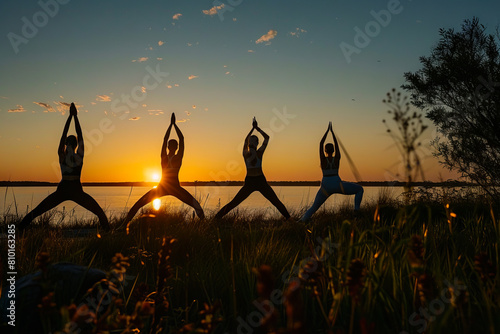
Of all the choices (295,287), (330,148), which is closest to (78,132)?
(330,148)

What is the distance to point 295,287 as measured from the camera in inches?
33.9

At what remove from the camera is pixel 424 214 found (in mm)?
8336

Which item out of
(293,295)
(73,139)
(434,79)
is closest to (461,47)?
(434,79)

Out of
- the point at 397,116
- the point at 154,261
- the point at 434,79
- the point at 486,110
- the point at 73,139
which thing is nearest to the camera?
the point at 397,116

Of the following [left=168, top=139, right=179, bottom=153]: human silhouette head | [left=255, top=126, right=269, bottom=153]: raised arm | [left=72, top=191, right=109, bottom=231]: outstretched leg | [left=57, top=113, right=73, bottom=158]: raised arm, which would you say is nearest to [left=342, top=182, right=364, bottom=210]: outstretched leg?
[left=255, top=126, right=269, bottom=153]: raised arm

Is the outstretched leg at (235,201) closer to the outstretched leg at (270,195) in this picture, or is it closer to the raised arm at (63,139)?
the outstretched leg at (270,195)

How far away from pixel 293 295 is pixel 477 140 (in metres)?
12.6

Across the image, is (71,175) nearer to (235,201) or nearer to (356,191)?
(235,201)

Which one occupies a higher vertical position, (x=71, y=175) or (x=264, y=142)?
(x=264, y=142)

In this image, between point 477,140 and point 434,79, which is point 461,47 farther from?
point 477,140

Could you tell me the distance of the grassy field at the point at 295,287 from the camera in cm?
137

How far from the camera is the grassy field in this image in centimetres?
137

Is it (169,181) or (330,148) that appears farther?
(330,148)

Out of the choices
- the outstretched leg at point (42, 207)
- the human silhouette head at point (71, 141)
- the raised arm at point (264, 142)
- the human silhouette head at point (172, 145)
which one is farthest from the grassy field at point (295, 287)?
the human silhouette head at point (172, 145)
